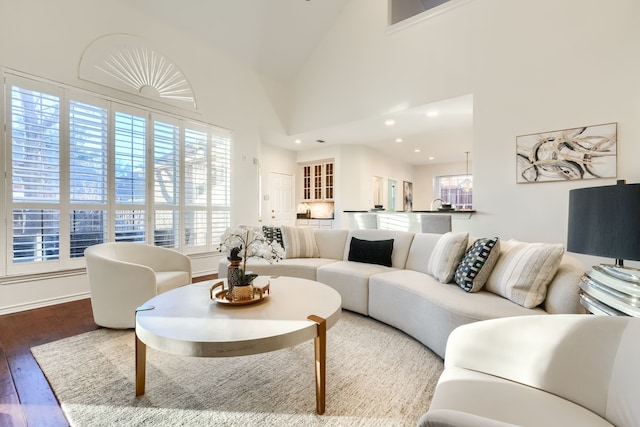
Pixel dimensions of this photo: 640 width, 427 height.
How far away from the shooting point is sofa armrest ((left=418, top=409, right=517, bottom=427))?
0.69 metres

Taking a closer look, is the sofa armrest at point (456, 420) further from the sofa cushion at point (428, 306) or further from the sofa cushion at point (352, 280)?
the sofa cushion at point (352, 280)

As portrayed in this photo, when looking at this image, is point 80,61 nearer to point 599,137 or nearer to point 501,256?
point 501,256

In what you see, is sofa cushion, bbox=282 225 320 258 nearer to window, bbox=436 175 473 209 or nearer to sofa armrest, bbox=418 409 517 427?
sofa armrest, bbox=418 409 517 427

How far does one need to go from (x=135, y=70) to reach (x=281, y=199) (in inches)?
163

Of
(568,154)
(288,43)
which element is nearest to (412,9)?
(288,43)

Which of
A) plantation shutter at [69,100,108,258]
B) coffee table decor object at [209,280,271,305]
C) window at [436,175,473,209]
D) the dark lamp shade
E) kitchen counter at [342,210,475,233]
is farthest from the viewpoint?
window at [436,175,473,209]

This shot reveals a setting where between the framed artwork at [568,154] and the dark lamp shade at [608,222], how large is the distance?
2.62 metres

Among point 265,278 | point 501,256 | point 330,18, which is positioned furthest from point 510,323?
point 330,18

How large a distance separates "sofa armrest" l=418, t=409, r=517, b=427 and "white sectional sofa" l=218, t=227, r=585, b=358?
126 centimetres

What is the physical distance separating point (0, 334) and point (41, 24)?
3271 millimetres

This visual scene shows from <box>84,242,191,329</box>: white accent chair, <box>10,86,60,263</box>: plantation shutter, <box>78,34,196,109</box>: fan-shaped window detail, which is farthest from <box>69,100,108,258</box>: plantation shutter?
<box>84,242,191,329</box>: white accent chair

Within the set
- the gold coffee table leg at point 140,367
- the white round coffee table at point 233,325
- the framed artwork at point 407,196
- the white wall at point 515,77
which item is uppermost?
the white wall at point 515,77

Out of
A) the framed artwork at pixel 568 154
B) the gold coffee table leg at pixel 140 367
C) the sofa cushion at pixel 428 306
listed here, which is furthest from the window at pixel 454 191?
the gold coffee table leg at pixel 140 367

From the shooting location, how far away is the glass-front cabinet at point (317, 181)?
7262 millimetres
